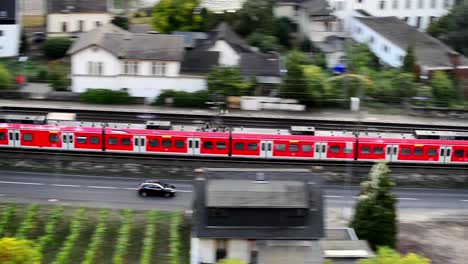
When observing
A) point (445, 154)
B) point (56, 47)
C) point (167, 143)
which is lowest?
point (445, 154)

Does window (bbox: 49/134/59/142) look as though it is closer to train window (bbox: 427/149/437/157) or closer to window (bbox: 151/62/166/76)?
window (bbox: 151/62/166/76)

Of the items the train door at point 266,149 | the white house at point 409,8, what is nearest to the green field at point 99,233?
the train door at point 266,149

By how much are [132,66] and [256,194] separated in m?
18.9

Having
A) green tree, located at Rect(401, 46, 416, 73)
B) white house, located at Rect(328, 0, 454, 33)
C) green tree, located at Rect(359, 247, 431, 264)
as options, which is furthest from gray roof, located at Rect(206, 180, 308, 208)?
white house, located at Rect(328, 0, 454, 33)

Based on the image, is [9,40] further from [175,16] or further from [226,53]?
[226,53]

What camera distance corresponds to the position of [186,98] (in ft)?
125

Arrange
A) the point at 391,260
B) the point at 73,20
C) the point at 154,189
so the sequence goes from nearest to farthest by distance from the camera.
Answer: the point at 391,260
the point at 154,189
the point at 73,20

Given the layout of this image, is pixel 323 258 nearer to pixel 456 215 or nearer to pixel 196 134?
pixel 456 215

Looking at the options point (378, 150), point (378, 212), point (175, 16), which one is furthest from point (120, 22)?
point (378, 212)

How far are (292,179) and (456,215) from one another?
8676 mm

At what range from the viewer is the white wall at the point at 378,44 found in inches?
1746

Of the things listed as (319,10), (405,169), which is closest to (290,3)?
(319,10)

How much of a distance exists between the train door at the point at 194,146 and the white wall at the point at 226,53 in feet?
35.5

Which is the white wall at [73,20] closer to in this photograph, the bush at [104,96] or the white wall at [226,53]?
the white wall at [226,53]
